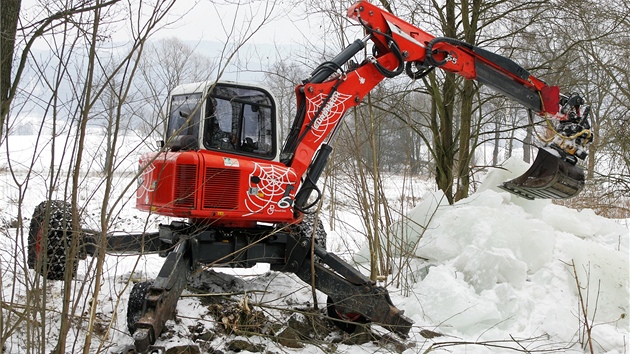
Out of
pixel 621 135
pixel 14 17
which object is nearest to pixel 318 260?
pixel 14 17

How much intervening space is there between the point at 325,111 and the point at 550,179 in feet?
8.76

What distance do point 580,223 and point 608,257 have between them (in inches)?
54.5

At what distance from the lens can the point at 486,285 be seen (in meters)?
6.37

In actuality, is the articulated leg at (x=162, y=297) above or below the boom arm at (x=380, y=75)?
below

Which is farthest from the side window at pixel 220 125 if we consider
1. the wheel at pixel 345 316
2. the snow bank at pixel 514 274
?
the snow bank at pixel 514 274

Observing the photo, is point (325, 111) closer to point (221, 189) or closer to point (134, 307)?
point (221, 189)

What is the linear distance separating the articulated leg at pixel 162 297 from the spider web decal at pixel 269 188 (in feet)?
2.46

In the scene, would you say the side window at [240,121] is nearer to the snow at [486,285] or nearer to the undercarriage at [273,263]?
the undercarriage at [273,263]

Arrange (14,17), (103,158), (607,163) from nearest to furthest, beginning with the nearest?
(103,158) → (14,17) → (607,163)

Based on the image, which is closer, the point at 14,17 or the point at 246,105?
the point at 14,17

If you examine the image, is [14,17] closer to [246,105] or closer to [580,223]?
[246,105]

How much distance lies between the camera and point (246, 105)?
5844 millimetres

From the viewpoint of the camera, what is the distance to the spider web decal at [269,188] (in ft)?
18.2

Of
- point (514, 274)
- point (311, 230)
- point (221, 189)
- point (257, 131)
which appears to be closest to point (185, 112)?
point (257, 131)
